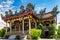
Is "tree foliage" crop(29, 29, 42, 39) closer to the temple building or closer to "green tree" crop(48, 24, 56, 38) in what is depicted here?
the temple building

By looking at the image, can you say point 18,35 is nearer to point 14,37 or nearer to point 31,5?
point 14,37

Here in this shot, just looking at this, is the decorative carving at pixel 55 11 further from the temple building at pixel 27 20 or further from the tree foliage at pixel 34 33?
the tree foliage at pixel 34 33

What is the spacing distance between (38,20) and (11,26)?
3866mm

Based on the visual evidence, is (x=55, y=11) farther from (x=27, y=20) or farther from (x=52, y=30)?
(x=27, y=20)

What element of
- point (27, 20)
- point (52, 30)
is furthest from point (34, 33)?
point (27, 20)

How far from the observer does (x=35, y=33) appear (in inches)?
754

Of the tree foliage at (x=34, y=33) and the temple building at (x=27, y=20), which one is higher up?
the temple building at (x=27, y=20)

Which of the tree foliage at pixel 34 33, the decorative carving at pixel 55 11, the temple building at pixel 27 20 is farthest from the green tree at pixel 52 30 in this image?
the decorative carving at pixel 55 11

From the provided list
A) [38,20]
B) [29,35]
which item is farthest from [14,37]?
[38,20]

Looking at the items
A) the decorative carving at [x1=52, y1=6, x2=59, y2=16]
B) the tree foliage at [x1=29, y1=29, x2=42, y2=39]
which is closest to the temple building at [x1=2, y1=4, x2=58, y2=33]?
the decorative carving at [x1=52, y1=6, x2=59, y2=16]

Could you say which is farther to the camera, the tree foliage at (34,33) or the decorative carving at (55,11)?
the decorative carving at (55,11)

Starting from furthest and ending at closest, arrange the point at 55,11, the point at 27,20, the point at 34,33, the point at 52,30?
1. the point at 55,11
2. the point at 27,20
3. the point at 52,30
4. the point at 34,33

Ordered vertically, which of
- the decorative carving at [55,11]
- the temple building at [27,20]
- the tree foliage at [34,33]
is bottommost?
the tree foliage at [34,33]

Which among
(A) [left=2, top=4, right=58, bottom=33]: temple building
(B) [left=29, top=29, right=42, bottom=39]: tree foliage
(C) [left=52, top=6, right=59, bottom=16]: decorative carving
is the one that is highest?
(C) [left=52, top=6, right=59, bottom=16]: decorative carving
